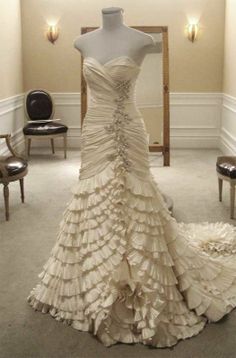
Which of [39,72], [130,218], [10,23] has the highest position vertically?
[10,23]

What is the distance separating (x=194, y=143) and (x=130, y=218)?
4730 mm

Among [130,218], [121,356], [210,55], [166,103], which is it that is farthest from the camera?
[210,55]

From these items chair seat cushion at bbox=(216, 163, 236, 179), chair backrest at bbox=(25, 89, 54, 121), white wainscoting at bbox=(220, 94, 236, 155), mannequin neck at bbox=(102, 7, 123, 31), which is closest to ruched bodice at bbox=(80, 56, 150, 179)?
mannequin neck at bbox=(102, 7, 123, 31)

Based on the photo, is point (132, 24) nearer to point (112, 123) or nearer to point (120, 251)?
point (112, 123)

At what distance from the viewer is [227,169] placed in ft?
12.4

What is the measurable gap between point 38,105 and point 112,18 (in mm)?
4129

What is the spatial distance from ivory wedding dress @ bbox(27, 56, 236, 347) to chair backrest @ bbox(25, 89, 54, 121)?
4.09 metres

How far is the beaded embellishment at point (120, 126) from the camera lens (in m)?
2.25

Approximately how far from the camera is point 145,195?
226cm

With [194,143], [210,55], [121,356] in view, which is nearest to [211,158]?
[194,143]

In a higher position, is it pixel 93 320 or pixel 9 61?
pixel 9 61

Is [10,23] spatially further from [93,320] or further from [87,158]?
[93,320]

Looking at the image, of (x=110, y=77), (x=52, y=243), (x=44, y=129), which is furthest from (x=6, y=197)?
(x=44, y=129)

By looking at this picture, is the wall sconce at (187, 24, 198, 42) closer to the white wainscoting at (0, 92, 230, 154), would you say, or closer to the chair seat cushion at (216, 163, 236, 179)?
the white wainscoting at (0, 92, 230, 154)
